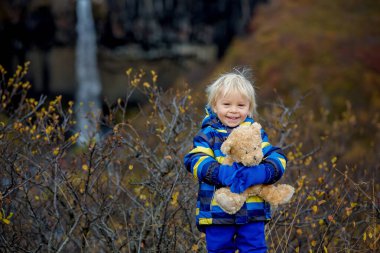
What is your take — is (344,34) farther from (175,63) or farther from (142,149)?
(142,149)

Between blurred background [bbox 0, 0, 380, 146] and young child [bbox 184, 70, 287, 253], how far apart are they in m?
16.3

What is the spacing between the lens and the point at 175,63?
Result: 85.4ft

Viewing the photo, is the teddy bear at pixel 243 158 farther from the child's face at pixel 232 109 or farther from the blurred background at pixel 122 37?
the blurred background at pixel 122 37

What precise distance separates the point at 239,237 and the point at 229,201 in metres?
0.32

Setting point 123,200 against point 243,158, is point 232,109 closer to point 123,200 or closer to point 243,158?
point 243,158

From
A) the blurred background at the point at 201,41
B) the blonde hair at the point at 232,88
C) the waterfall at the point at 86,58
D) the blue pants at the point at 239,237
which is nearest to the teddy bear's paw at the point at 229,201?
the blue pants at the point at 239,237


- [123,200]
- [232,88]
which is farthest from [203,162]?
[123,200]

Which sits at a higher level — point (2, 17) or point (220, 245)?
point (220, 245)

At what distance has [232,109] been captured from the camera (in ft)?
11.1

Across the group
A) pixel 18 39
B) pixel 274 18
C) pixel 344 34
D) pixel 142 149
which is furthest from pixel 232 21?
pixel 142 149

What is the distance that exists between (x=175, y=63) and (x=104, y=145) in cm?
2156

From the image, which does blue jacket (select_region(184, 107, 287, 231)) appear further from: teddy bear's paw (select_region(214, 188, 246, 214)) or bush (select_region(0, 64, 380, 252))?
bush (select_region(0, 64, 380, 252))

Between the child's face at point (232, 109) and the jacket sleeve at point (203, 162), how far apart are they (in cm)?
17

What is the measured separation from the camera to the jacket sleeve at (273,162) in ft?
10.4
